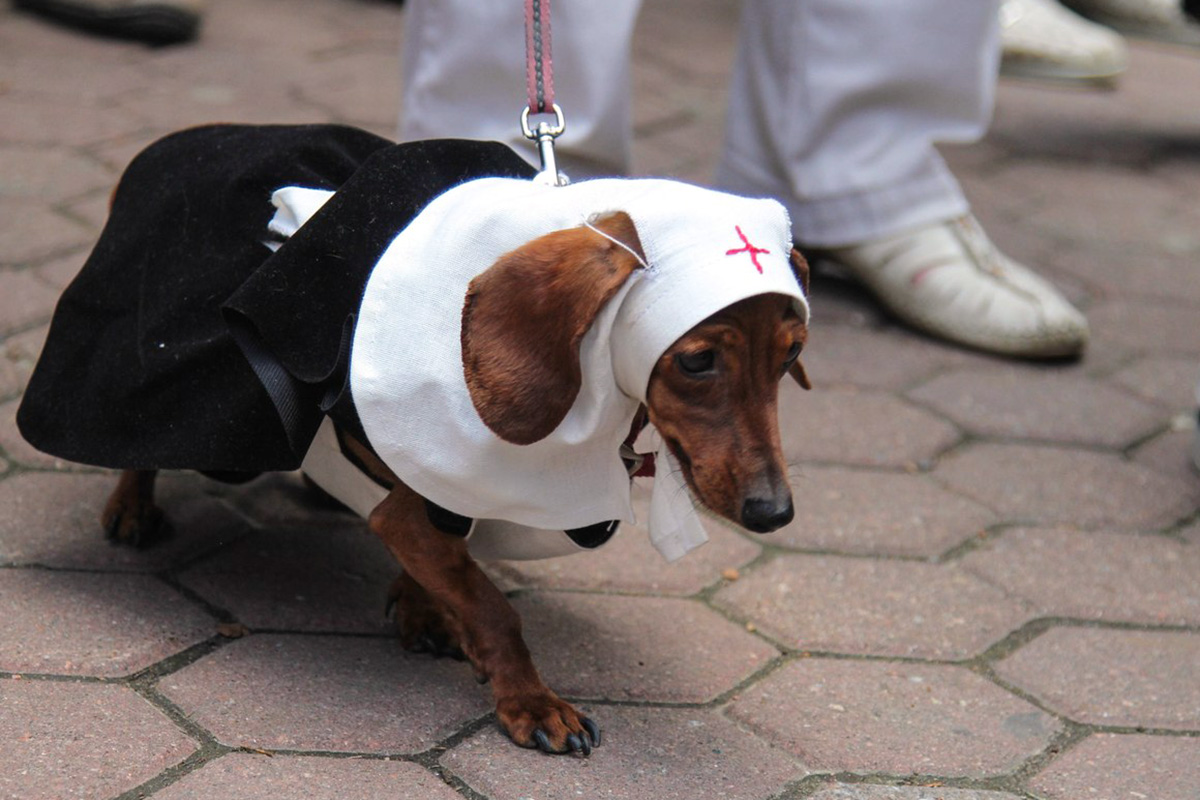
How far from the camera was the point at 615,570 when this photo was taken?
2371 mm

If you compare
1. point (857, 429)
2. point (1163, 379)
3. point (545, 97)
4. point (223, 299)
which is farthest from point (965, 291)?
point (223, 299)

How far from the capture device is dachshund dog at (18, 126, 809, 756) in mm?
1681

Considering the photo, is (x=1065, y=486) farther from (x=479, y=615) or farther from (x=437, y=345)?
(x=437, y=345)

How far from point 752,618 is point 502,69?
44.4 inches

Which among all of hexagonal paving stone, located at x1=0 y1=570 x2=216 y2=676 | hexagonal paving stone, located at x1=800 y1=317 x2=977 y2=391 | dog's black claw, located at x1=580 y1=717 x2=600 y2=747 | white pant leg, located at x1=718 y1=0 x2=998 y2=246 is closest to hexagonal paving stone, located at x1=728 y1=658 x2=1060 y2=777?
dog's black claw, located at x1=580 y1=717 x2=600 y2=747

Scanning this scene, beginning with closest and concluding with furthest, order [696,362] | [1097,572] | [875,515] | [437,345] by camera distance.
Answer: [696,362]
[437,345]
[1097,572]
[875,515]

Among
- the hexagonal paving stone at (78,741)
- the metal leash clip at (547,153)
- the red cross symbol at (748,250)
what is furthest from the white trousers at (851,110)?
the hexagonal paving stone at (78,741)

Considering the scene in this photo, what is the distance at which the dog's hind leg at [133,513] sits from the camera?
2.26 meters

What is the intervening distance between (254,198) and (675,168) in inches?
84.9

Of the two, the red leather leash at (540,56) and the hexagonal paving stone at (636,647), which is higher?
the red leather leash at (540,56)

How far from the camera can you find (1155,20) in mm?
4723

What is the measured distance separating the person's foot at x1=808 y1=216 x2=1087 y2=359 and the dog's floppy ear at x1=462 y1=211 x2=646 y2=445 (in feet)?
5.71

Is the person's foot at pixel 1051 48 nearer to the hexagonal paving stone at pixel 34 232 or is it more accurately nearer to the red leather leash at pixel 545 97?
the hexagonal paving stone at pixel 34 232

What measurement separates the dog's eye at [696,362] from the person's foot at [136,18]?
3.31 metres
